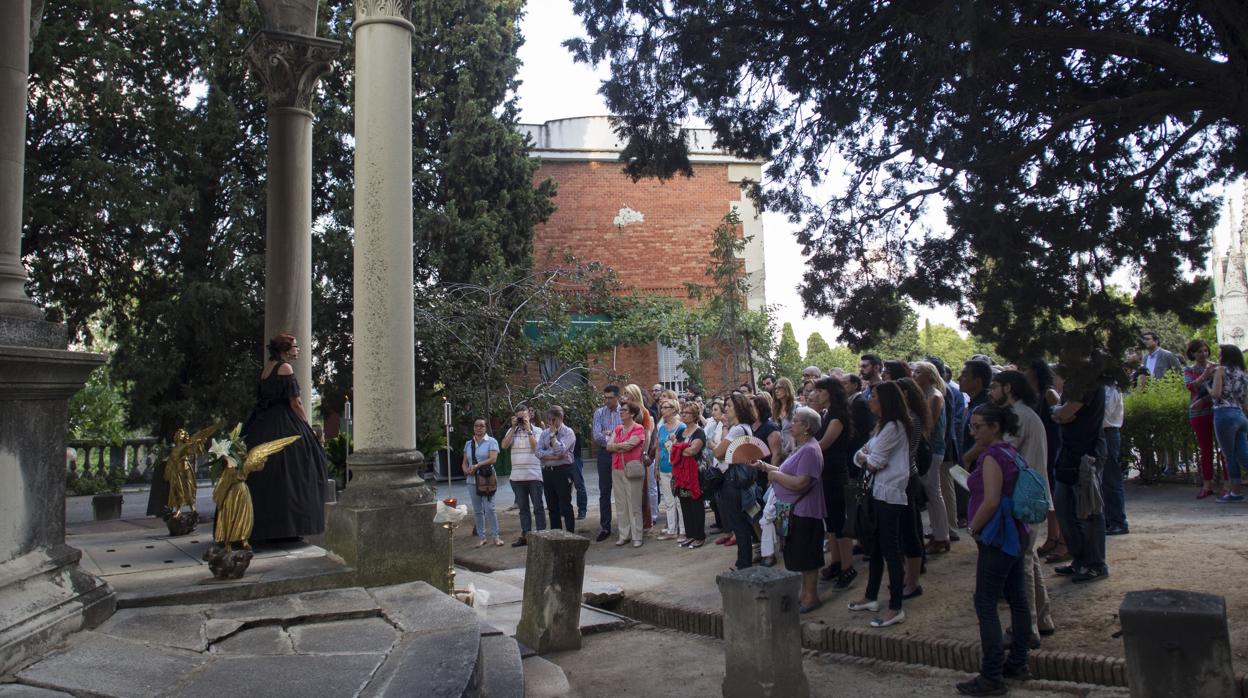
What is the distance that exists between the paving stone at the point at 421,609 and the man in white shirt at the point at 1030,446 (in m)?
3.58

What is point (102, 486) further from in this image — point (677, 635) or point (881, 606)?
point (881, 606)

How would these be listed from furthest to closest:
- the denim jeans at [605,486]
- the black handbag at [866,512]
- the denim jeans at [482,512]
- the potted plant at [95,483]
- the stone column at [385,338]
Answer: the potted plant at [95,483] < the denim jeans at [482,512] < the denim jeans at [605,486] < the black handbag at [866,512] < the stone column at [385,338]

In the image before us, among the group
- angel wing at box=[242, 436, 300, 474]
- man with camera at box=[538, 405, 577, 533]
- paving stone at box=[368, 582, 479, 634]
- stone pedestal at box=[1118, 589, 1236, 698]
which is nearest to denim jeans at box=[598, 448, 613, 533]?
man with camera at box=[538, 405, 577, 533]

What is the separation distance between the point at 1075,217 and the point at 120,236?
1719 cm

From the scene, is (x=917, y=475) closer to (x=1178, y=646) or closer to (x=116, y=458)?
(x=1178, y=646)

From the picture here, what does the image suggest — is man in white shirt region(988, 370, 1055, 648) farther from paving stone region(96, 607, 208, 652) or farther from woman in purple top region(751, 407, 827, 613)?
paving stone region(96, 607, 208, 652)

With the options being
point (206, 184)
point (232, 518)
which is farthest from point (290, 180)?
point (206, 184)

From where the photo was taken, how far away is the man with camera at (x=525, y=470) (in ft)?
42.4

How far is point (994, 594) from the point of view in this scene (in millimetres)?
5781

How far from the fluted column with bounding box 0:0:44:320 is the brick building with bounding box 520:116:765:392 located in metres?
24.0

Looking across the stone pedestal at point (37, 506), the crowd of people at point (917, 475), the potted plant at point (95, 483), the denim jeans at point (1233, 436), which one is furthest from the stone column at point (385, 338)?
the potted plant at point (95, 483)

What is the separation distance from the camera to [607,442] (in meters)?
12.7

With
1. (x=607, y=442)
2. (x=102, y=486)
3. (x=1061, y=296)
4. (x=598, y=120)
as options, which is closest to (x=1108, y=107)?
(x=1061, y=296)

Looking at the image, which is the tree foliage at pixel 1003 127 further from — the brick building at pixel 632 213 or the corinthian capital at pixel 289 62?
the brick building at pixel 632 213
